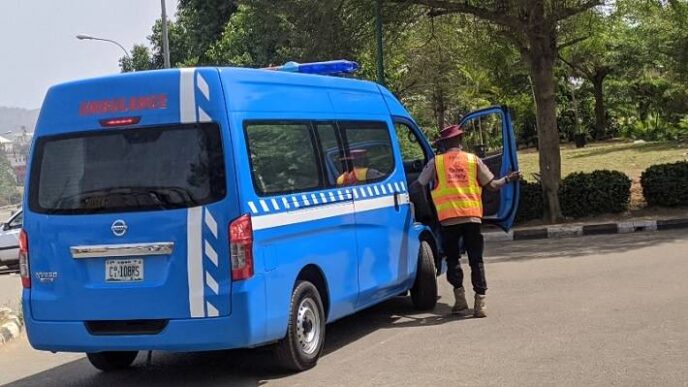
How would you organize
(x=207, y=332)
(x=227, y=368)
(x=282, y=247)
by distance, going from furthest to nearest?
(x=227, y=368), (x=282, y=247), (x=207, y=332)

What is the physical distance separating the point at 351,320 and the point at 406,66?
24.5 meters

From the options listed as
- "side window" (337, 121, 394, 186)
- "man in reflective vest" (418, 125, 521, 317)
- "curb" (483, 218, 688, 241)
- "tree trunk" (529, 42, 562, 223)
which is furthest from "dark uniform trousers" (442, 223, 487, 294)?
"tree trunk" (529, 42, 562, 223)

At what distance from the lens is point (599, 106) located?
42875 millimetres

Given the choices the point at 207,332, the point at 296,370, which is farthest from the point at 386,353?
the point at 207,332

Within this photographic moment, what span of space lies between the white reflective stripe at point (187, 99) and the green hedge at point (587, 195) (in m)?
11.3

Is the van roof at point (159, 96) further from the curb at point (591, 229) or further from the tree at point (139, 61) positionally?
the tree at point (139, 61)

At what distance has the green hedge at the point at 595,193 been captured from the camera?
15.5m

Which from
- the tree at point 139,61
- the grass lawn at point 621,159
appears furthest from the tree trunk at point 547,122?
the tree at point 139,61

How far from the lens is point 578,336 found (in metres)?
6.71

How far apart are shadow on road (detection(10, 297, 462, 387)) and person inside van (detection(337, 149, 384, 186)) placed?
1466 mm

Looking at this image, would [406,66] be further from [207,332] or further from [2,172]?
[2,172]

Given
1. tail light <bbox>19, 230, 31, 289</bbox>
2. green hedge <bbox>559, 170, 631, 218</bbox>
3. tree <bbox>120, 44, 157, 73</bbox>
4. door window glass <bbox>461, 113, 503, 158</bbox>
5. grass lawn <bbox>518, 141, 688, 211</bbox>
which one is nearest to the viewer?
tail light <bbox>19, 230, 31, 289</bbox>

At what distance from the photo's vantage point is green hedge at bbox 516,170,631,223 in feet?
50.9

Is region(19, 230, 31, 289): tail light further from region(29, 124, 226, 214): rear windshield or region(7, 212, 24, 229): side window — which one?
region(7, 212, 24, 229): side window
